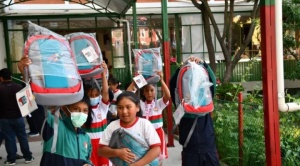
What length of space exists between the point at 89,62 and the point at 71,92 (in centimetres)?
113

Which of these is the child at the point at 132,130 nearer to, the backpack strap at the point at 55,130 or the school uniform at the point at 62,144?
the school uniform at the point at 62,144

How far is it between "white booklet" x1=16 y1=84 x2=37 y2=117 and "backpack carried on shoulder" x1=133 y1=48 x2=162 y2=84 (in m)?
2.62

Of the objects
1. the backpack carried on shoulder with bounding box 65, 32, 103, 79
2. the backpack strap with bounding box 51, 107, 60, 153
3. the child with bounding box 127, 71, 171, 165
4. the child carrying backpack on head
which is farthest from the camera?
the child with bounding box 127, 71, 171, 165

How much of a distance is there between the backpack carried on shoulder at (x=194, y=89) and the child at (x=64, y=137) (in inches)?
38.6

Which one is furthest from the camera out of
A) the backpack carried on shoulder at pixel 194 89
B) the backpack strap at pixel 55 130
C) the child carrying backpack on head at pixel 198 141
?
the child carrying backpack on head at pixel 198 141

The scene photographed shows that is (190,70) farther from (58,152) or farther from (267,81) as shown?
(58,152)

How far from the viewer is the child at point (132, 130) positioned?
2.78 meters

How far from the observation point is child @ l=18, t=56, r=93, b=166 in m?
2.91

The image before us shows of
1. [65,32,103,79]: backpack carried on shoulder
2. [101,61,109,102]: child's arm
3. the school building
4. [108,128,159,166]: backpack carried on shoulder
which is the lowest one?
[108,128,159,166]: backpack carried on shoulder

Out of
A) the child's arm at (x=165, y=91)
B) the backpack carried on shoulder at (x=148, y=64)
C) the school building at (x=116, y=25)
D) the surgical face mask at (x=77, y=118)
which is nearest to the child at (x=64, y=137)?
the surgical face mask at (x=77, y=118)

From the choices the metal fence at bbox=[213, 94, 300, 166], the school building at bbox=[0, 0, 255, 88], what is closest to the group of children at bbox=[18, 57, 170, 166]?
the metal fence at bbox=[213, 94, 300, 166]

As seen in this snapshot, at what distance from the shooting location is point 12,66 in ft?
44.4

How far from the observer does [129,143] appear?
2814mm

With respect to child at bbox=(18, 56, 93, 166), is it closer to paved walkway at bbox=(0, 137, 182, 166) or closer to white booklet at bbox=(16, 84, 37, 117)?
white booklet at bbox=(16, 84, 37, 117)
